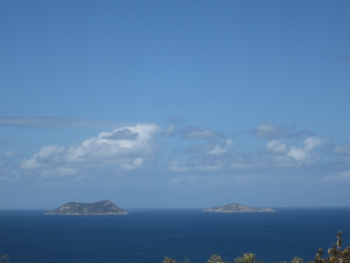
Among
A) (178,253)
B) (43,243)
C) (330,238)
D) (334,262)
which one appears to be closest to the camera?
(334,262)

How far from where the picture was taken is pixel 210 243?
158375 mm

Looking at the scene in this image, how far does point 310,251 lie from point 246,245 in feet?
85.1

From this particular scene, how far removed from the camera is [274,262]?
115188 millimetres

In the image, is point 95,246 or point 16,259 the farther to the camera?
point 95,246

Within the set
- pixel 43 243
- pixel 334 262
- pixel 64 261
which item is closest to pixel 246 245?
pixel 64 261

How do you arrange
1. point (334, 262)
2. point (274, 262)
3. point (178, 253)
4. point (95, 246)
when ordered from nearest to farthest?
point (334, 262)
point (274, 262)
point (178, 253)
point (95, 246)

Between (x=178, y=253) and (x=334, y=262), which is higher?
(x=334, y=262)

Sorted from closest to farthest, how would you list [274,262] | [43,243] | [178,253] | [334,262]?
[334,262]
[274,262]
[178,253]
[43,243]

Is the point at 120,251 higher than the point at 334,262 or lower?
lower

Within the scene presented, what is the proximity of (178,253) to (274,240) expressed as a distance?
56310 mm

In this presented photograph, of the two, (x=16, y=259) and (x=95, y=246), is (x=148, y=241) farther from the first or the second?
(x=16, y=259)

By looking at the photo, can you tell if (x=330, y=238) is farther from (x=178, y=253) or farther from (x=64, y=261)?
(x=64, y=261)

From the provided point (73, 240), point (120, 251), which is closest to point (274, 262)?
point (120, 251)

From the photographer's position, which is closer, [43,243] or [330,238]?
[43,243]
